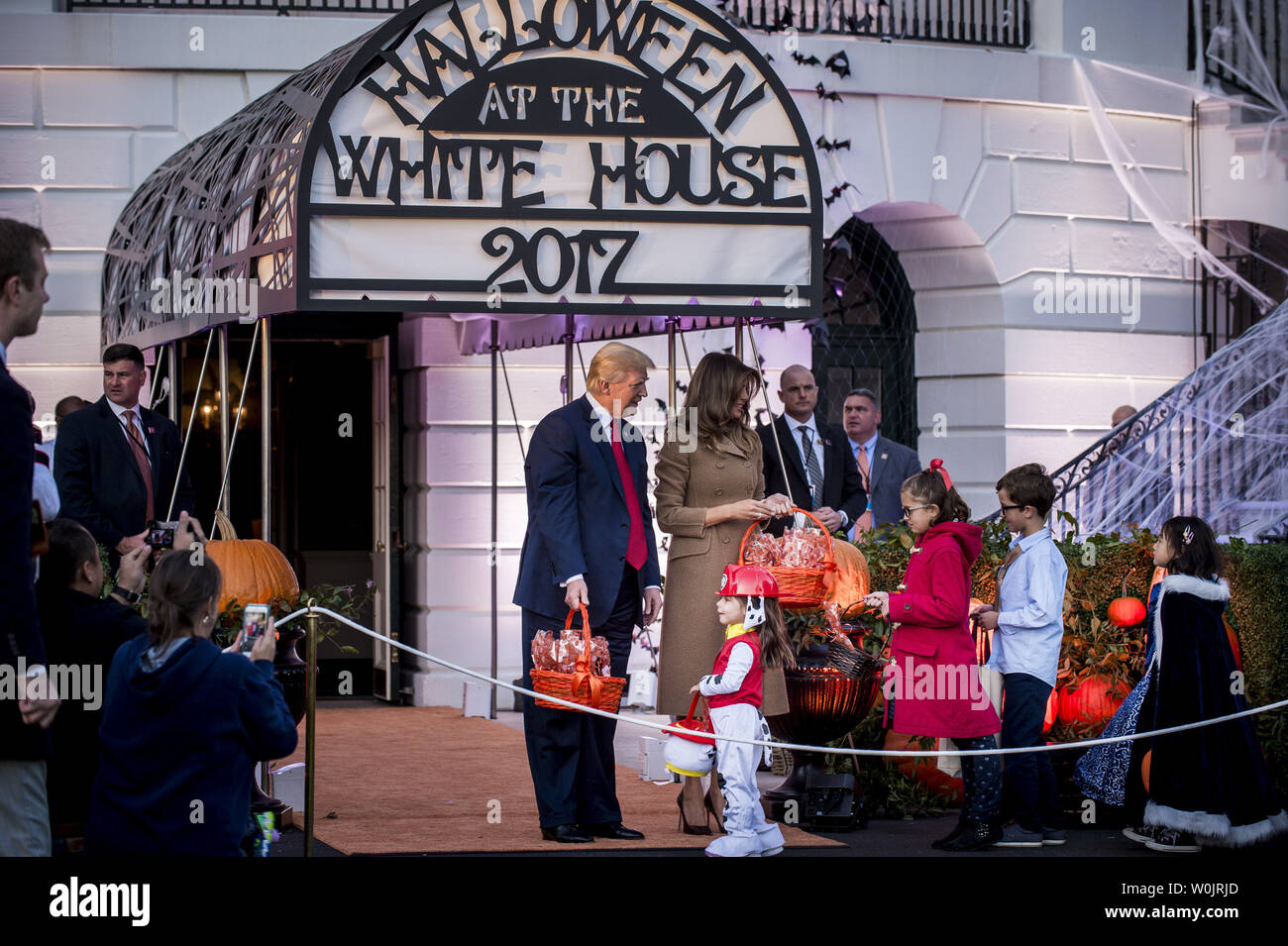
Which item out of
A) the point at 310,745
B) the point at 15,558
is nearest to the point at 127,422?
the point at 310,745

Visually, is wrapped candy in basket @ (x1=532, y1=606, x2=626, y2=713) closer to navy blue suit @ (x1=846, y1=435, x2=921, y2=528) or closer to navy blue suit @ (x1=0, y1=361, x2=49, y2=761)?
navy blue suit @ (x1=0, y1=361, x2=49, y2=761)

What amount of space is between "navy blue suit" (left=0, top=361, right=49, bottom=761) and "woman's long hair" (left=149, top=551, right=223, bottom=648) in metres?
0.49

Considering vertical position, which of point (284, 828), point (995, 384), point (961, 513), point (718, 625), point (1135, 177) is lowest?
point (284, 828)

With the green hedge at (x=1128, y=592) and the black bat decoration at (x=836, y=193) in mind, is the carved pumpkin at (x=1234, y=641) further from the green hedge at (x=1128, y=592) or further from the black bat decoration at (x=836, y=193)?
the black bat decoration at (x=836, y=193)

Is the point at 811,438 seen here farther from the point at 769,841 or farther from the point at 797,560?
the point at 769,841

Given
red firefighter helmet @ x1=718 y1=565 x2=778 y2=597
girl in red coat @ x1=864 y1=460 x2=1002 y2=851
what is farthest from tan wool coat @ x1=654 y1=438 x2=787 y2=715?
girl in red coat @ x1=864 y1=460 x2=1002 y2=851

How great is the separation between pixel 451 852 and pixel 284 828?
1.29 meters

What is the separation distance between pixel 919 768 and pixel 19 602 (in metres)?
5.38

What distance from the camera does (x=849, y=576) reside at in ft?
27.9

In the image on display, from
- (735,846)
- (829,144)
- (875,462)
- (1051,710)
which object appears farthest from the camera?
(829,144)
